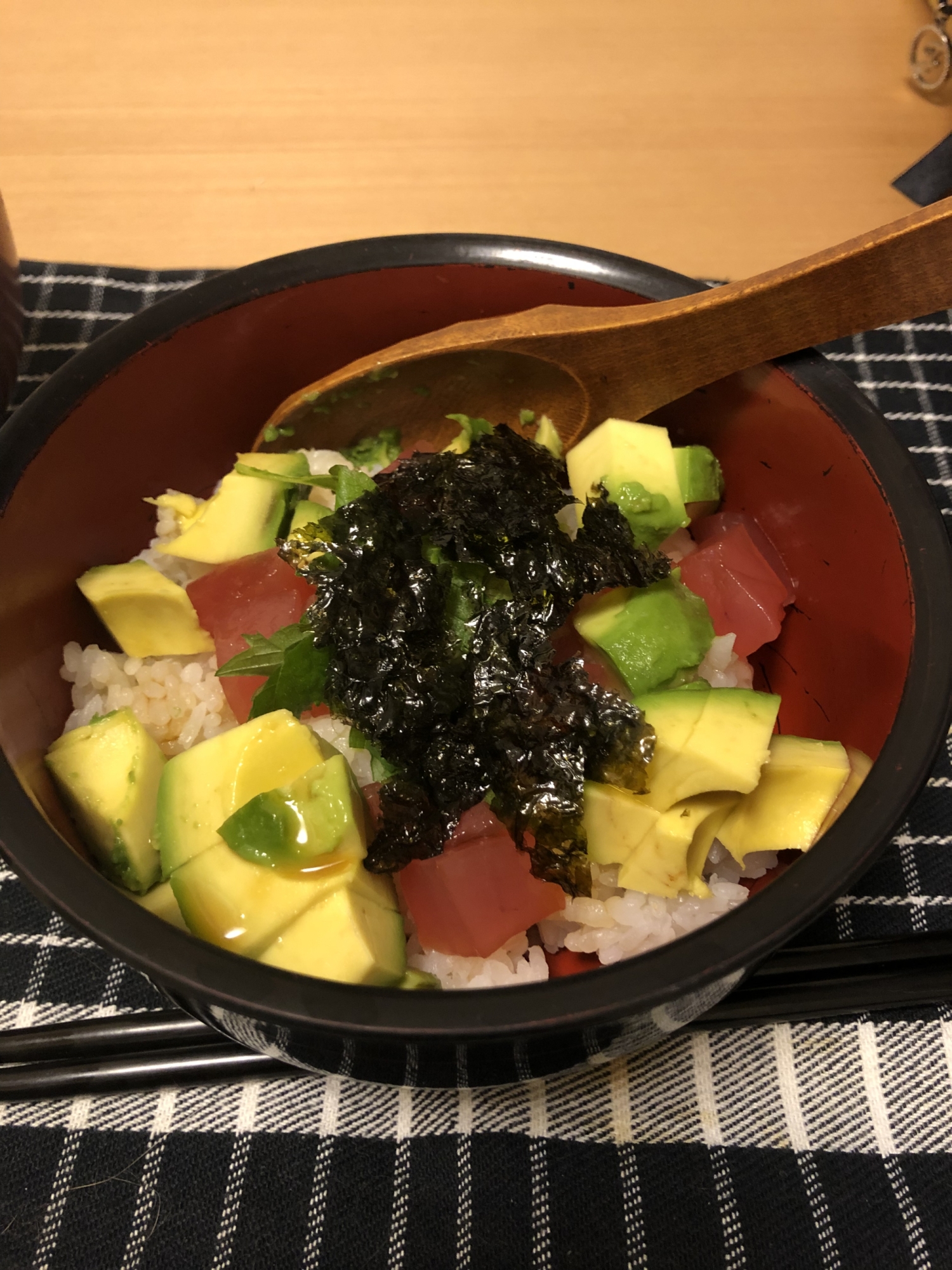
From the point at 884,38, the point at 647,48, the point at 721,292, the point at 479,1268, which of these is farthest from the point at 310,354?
the point at 884,38

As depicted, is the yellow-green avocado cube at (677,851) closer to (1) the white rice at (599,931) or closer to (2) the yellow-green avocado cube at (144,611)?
(1) the white rice at (599,931)

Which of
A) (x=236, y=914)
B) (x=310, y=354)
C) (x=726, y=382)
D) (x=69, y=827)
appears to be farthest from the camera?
(x=310, y=354)

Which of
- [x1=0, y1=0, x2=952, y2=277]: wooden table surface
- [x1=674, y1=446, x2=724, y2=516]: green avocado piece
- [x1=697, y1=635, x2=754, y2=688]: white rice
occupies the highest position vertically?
[x1=0, y1=0, x2=952, y2=277]: wooden table surface

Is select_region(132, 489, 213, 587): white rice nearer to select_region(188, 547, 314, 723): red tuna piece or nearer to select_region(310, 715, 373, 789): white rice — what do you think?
select_region(188, 547, 314, 723): red tuna piece

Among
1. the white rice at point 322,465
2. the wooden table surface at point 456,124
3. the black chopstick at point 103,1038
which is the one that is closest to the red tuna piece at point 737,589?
the white rice at point 322,465

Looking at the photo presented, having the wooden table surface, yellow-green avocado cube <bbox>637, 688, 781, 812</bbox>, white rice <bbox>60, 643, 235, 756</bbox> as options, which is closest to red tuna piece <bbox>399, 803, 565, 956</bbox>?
yellow-green avocado cube <bbox>637, 688, 781, 812</bbox>

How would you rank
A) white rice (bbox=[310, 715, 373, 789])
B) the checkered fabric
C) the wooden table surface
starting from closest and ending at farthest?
the checkered fabric → white rice (bbox=[310, 715, 373, 789]) → the wooden table surface

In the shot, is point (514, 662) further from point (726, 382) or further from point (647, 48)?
point (647, 48)
